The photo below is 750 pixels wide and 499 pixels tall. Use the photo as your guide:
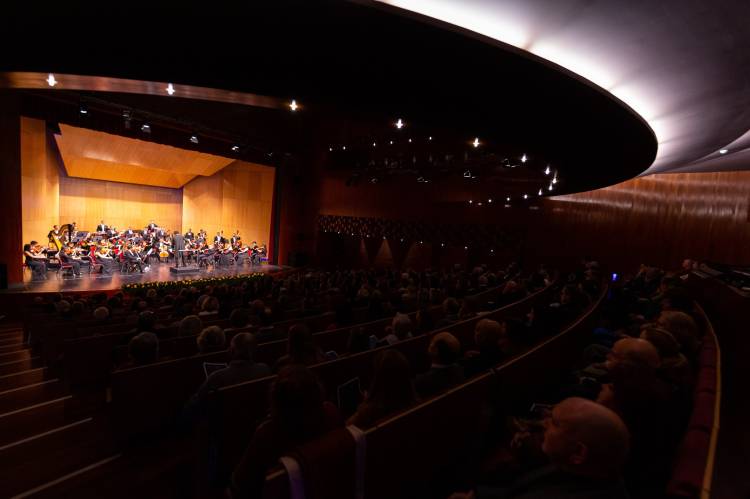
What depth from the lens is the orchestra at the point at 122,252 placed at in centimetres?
1102

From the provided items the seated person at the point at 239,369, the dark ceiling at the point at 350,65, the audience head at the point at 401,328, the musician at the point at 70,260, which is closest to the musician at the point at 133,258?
the musician at the point at 70,260

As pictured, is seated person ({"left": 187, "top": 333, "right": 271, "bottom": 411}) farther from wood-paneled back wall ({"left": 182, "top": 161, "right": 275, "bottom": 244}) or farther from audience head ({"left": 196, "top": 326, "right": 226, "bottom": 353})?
wood-paneled back wall ({"left": 182, "top": 161, "right": 275, "bottom": 244})

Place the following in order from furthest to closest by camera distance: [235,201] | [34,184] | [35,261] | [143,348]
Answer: [235,201] → [34,184] → [35,261] → [143,348]

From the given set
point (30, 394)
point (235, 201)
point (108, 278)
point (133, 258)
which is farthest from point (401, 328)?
point (235, 201)

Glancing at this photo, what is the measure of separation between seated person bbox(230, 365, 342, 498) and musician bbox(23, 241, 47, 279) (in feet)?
40.4

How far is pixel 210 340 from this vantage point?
10.3 feet

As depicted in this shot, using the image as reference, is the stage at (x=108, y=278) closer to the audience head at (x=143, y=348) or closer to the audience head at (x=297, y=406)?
the audience head at (x=143, y=348)

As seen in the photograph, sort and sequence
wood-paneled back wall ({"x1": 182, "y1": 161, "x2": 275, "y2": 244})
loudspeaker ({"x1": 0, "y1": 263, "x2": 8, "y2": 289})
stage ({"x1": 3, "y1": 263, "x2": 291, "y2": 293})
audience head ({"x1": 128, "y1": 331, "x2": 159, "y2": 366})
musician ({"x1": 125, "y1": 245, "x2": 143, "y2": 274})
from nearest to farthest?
audience head ({"x1": 128, "y1": 331, "x2": 159, "y2": 366})
loudspeaker ({"x1": 0, "y1": 263, "x2": 8, "y2": 289})
stage ({"x1": 3, "y1": 263, "x2": 291, "y2": 293})
musician ({"x1": 125, "y1": 245, "x2": 143, "y2": 274})
wood-paneled back wall ({"x1": 182, "y1": 161, "x2": 275, "y2": 244})

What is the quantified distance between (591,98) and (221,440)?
3.57 metres

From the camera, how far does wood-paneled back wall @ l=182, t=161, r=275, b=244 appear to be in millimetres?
18719

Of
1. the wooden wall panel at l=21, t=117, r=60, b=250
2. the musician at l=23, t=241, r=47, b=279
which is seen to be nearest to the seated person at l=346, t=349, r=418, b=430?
the musician at l=23, t=241, r=47, b=279

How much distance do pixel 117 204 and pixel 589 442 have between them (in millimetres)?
22021

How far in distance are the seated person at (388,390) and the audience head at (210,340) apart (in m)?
1.72

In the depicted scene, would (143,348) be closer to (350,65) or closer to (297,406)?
(297,406)
